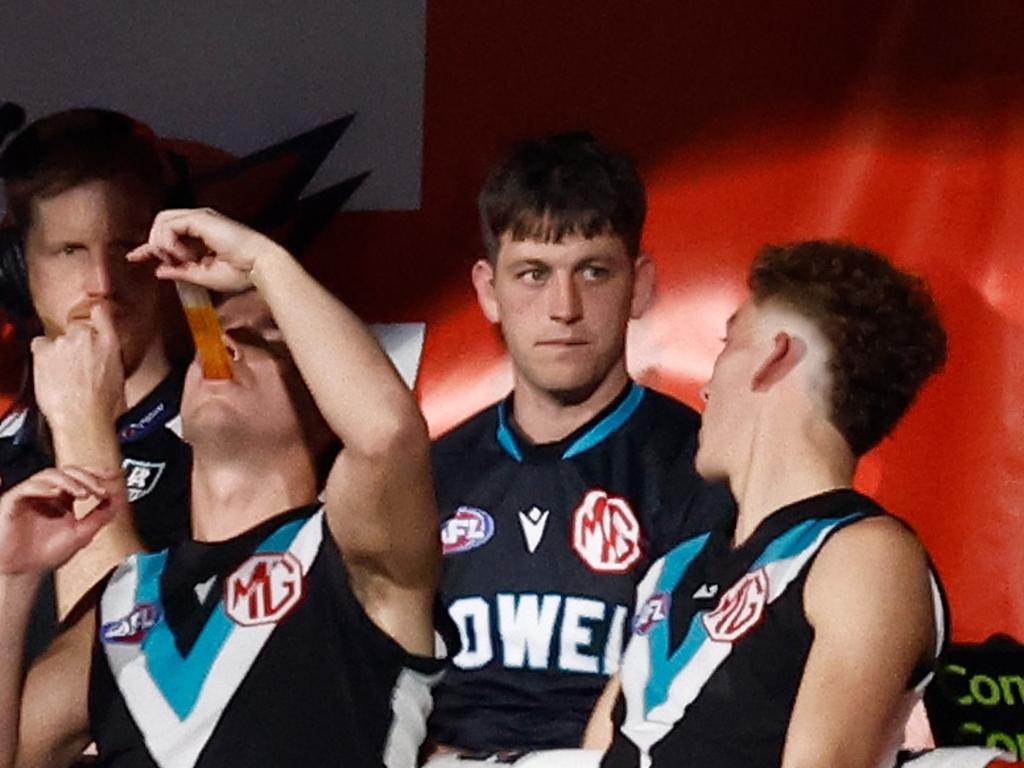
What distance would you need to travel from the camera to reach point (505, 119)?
3.54 metres

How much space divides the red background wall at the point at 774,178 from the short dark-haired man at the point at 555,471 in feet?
1.21

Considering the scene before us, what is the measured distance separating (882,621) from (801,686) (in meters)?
0.10

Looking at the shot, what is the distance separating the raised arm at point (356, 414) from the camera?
7.51 ft

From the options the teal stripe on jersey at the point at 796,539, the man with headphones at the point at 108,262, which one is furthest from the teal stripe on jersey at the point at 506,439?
the teal stripe on jersey at the point at 796,539

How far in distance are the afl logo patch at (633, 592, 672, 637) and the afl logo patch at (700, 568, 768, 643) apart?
9 centimetres

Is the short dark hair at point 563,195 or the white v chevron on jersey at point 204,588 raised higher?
the short dark hair at point 563,195

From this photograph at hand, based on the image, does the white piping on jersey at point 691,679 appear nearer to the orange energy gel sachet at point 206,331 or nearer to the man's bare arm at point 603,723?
the man's bare arm at point 603,723

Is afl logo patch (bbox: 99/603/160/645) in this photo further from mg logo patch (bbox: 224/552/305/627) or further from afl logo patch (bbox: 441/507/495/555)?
afl logo patch (bbox: 441/507/495/555)

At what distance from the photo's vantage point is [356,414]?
2285 mm

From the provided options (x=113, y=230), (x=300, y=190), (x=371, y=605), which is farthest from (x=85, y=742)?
(x=300, y=190)

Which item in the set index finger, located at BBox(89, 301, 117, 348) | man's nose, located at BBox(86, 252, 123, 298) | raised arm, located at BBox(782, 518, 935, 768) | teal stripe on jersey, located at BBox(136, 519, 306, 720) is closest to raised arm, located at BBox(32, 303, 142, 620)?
index finger, located at BBox(89, 301, 117, 348)

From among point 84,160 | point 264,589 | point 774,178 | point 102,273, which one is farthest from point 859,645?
point 84,160

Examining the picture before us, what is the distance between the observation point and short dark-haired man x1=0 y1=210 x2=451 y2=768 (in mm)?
2326

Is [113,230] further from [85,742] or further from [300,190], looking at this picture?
[85,742]
